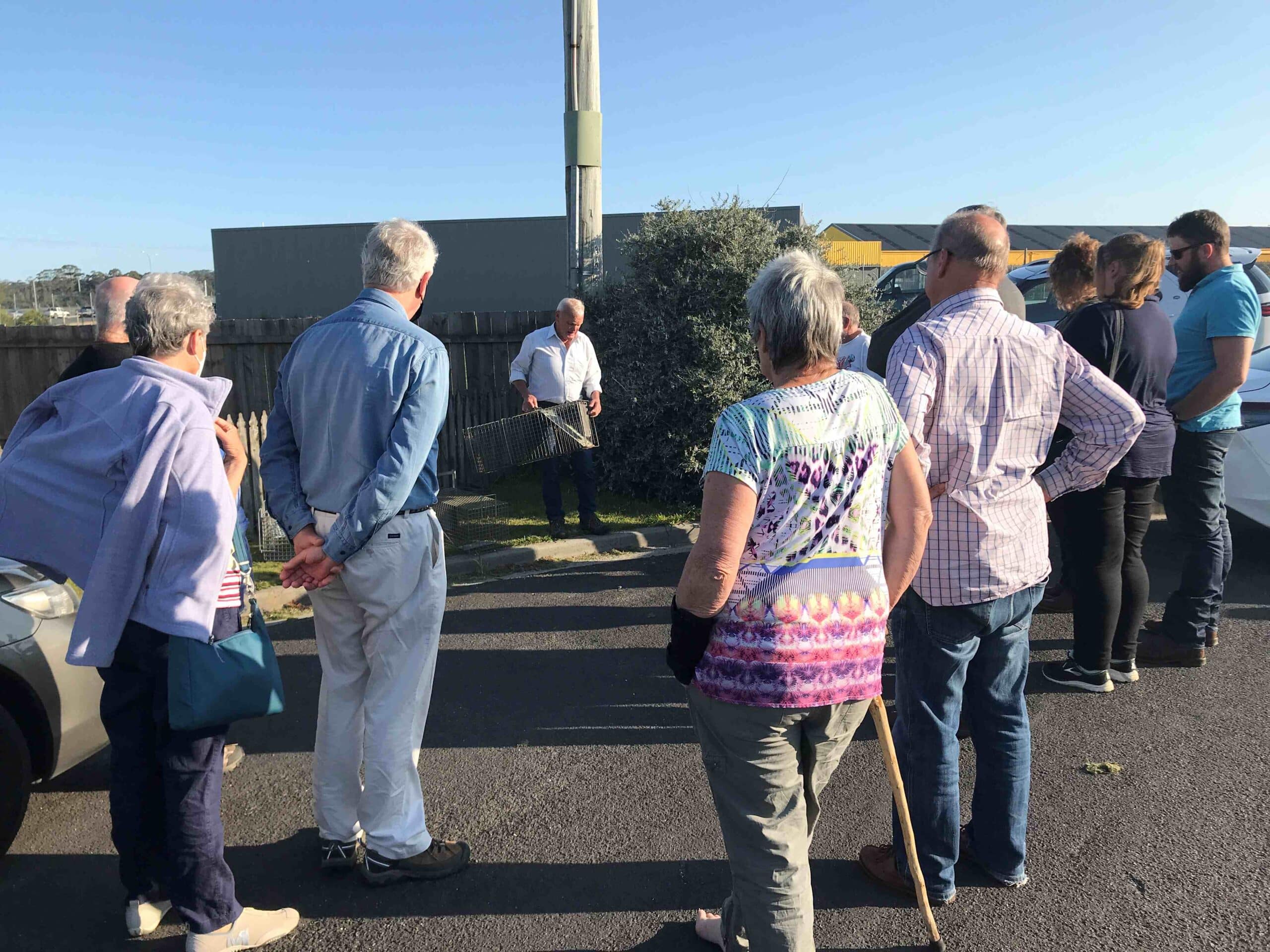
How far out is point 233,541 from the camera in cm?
279

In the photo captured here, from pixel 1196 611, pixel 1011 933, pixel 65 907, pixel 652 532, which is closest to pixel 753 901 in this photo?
pixel 1011 933

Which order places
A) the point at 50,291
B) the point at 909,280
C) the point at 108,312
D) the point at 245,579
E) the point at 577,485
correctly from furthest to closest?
the point at 50,291
the point at 909,280
the point at 577,485
the point at 108,312
the point at 245,579

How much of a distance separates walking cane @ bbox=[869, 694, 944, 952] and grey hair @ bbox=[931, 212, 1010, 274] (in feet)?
4.68

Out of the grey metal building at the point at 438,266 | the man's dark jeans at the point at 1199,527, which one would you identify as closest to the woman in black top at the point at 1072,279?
the man's dark jeans at the point at 1199,527

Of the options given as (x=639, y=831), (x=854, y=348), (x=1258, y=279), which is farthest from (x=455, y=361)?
(x=1258, y=279)

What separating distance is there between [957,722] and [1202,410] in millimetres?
2940

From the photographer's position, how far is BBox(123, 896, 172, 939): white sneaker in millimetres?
2855

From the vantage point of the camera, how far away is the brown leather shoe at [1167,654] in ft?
16.5

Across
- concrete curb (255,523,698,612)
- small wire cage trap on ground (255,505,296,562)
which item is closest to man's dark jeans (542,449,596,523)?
concrete curb (255,523,698,612)

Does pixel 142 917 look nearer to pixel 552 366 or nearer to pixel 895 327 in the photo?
pixel 895 327

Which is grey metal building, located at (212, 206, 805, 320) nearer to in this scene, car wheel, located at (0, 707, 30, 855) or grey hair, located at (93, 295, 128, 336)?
grey hair, located at (93, 295, 128, 336)

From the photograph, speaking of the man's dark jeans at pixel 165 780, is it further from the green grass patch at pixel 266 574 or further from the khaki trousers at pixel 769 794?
the green grass patch at pixel 266 574

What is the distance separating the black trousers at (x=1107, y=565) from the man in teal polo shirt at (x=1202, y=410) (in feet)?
1.50

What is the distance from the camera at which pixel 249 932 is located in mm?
2791
